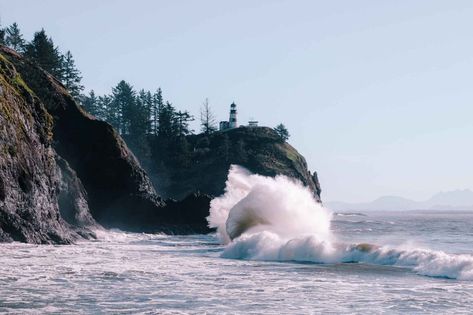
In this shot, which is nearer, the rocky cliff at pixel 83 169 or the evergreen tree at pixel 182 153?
the rocky cliff at pixel 83 169

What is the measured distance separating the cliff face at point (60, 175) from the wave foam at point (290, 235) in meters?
7.95

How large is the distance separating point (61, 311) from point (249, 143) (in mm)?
108061

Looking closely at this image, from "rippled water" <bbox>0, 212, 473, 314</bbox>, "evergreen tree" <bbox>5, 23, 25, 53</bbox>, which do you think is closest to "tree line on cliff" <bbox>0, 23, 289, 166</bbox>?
"evergreen tree" <bbox>5, 23, 25, 53</bbox>

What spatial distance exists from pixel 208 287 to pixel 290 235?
25.5m

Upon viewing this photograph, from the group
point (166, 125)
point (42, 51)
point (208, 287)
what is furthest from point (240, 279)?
point (166, 125)

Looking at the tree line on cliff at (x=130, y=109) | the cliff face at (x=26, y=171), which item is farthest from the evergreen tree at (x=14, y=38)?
the cliff face at (x=26, y=171)

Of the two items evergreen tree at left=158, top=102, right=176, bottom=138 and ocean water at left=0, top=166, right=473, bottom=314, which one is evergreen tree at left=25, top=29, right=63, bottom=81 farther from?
ocean water at left=0, top=166, right=473, bottom=314

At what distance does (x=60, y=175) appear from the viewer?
5794 cm

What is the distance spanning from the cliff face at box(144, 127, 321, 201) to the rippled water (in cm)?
6925

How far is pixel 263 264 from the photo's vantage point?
36.9m

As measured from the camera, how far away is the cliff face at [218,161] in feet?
366

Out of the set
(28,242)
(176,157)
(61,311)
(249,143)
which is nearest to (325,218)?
(28,242)

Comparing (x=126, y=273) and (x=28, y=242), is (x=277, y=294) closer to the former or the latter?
(x=126, y=273)

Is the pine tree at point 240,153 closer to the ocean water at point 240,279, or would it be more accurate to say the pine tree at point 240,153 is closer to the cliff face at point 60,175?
the cliff face at point 60,175
